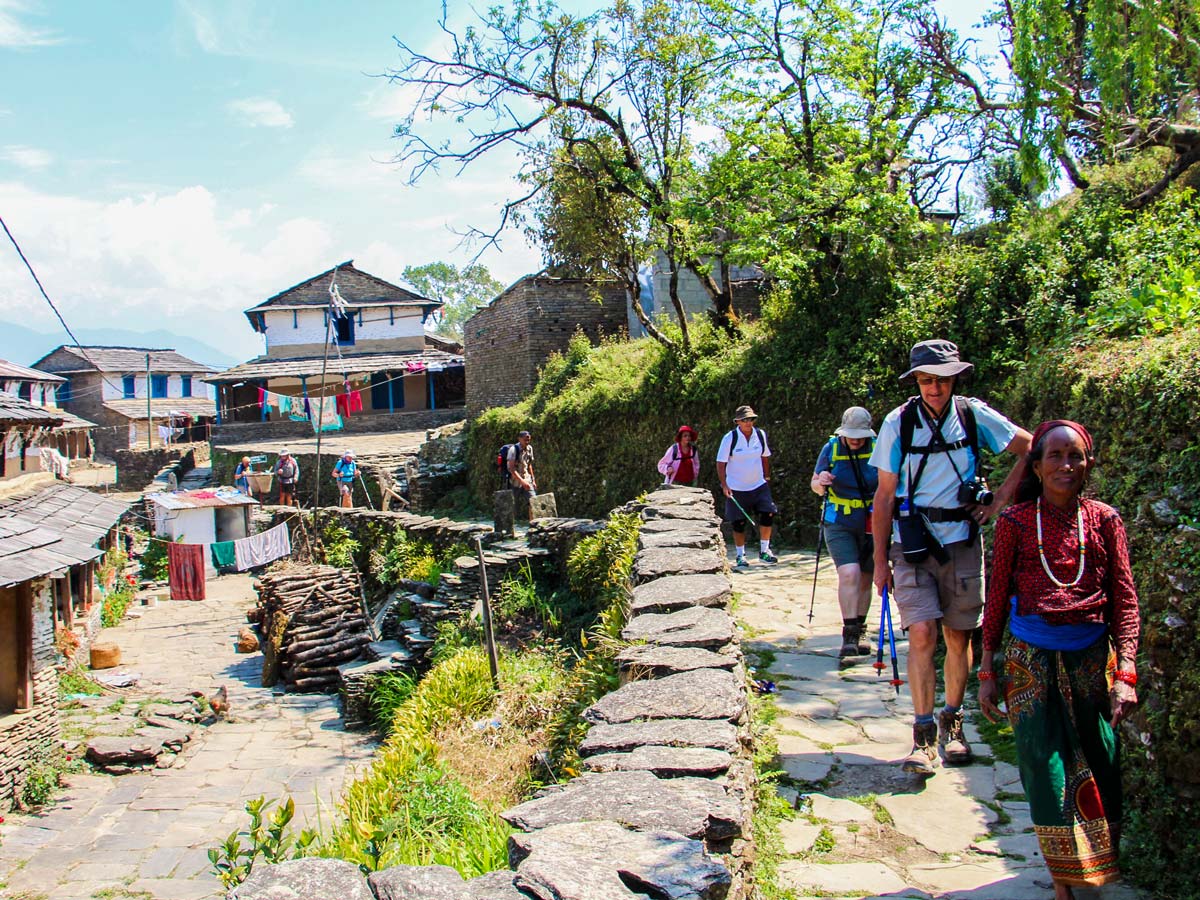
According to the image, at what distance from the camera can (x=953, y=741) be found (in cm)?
446

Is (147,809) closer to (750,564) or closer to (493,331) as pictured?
(750,564)

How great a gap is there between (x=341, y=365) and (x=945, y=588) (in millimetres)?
32474

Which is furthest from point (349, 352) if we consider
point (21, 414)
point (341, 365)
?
point (21, 414)

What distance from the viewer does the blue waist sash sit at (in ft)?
10.6

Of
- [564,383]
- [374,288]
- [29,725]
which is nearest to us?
[29,725]

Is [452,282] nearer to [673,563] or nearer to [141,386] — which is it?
[141,386]

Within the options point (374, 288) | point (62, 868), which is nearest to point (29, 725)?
point (62, 868)

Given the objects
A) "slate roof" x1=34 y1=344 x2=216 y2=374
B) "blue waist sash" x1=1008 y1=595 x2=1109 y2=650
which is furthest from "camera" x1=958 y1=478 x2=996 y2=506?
"slate roof" x1=34 y1=344 x2=216 y2=374

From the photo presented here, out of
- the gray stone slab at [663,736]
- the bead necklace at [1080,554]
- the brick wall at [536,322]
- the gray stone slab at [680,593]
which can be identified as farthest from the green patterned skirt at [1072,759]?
the brick wall at [536,322]

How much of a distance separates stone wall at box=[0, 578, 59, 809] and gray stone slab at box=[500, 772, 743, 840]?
915cm

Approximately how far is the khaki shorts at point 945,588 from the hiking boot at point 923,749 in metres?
0.49

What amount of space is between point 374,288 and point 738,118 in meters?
26.0

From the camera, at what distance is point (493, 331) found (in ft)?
89.9

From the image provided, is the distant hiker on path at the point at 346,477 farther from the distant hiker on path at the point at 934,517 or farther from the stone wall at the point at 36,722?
the distant hiker on path at the point at 934,517
